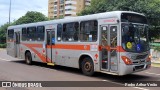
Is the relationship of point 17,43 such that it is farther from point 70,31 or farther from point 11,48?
point 70,31

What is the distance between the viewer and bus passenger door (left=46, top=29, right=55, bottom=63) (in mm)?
16344

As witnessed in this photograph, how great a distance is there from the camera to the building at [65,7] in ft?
385

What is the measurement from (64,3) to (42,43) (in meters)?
105

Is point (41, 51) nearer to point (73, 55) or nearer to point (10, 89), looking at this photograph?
point (73, 55)

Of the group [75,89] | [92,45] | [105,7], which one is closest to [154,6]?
[105,7]

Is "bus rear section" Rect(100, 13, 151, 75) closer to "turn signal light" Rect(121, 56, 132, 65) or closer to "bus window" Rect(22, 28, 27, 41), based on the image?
"turn signal light" Rect(121, 56, 132, 65)

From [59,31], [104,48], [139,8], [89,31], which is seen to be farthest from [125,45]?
[139,8]

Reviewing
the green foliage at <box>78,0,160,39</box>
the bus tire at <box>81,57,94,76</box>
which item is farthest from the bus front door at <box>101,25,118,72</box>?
the green foliage at <box>78,0,160,39</box>

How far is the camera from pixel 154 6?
35906mm

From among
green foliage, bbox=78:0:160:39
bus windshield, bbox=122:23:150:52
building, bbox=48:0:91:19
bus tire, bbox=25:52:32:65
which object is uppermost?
building, bbox=48:0:91:19

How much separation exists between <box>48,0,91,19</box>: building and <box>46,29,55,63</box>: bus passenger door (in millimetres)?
95601

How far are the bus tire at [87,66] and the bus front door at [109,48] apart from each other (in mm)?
828

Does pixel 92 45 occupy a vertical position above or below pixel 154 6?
below

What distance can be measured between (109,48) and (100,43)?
2.02 feet
